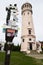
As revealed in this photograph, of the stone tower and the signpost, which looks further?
the stone tower

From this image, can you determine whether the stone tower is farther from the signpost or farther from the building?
the signpost

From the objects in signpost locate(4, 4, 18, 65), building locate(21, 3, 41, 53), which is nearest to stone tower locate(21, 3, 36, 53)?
building locate(21, 3, 41, 53)

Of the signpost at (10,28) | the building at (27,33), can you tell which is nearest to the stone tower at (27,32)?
the building at (27,33)

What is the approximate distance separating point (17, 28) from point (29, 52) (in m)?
32.8

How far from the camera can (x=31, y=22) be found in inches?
1976

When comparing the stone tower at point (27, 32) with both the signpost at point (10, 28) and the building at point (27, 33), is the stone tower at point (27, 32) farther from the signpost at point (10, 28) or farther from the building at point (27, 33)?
the signpost at point (10, 28)

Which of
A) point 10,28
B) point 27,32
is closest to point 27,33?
point 27,32

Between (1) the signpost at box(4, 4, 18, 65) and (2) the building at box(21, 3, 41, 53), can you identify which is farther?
(2) the building at box(21, 3, 41, 53)

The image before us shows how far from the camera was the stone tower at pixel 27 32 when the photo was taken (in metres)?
48.3

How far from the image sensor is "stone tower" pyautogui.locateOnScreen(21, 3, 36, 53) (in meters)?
48.3

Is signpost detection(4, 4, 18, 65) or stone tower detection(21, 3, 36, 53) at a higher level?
stone tower detection(21, 3, 36, 53)

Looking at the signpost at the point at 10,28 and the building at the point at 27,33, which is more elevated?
the building at the point at 27,33

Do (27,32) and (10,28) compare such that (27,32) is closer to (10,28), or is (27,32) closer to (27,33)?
(27,33)

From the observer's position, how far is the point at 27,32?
161ft
